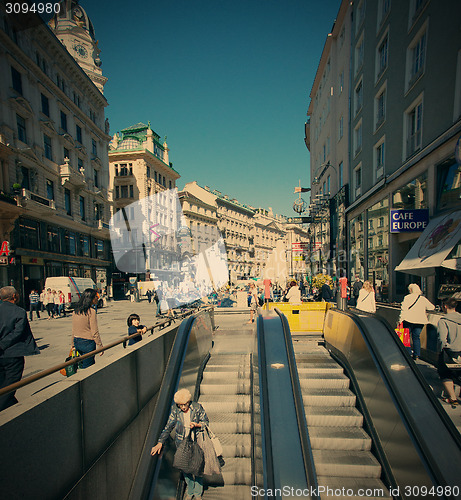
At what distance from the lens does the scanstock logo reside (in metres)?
40.6

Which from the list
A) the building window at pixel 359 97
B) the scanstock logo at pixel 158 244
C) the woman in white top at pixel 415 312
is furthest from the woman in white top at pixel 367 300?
the scanstock logo at pixel 158 244

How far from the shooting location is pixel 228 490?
429 centimetres

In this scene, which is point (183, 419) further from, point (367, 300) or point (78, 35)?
point (78, 35)

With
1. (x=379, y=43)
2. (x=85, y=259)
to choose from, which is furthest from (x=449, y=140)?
(x=85, y=259)

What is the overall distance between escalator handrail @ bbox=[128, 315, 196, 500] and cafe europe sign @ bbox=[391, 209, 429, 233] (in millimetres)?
11003

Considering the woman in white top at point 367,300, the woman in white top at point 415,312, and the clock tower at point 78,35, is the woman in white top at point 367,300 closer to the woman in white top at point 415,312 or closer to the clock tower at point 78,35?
the woman in white top at point 415,312

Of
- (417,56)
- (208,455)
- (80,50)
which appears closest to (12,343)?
(208,455)

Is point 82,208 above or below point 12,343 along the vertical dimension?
above

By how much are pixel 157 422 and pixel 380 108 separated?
20.1m

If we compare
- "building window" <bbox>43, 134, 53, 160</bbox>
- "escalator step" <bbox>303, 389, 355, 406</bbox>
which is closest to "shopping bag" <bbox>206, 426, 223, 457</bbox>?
"escalator step" <bbox>303, 389, 355, 406</bbox>

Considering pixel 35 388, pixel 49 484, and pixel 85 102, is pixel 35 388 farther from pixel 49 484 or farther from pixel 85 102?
pixel 85 102

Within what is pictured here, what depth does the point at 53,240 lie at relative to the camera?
2795 cm

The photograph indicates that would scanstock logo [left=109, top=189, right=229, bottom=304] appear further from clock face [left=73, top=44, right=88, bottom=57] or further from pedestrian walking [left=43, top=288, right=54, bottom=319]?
clock face [left=73, top=44, right=88, bottom=57]

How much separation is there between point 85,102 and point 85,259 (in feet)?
58.9
